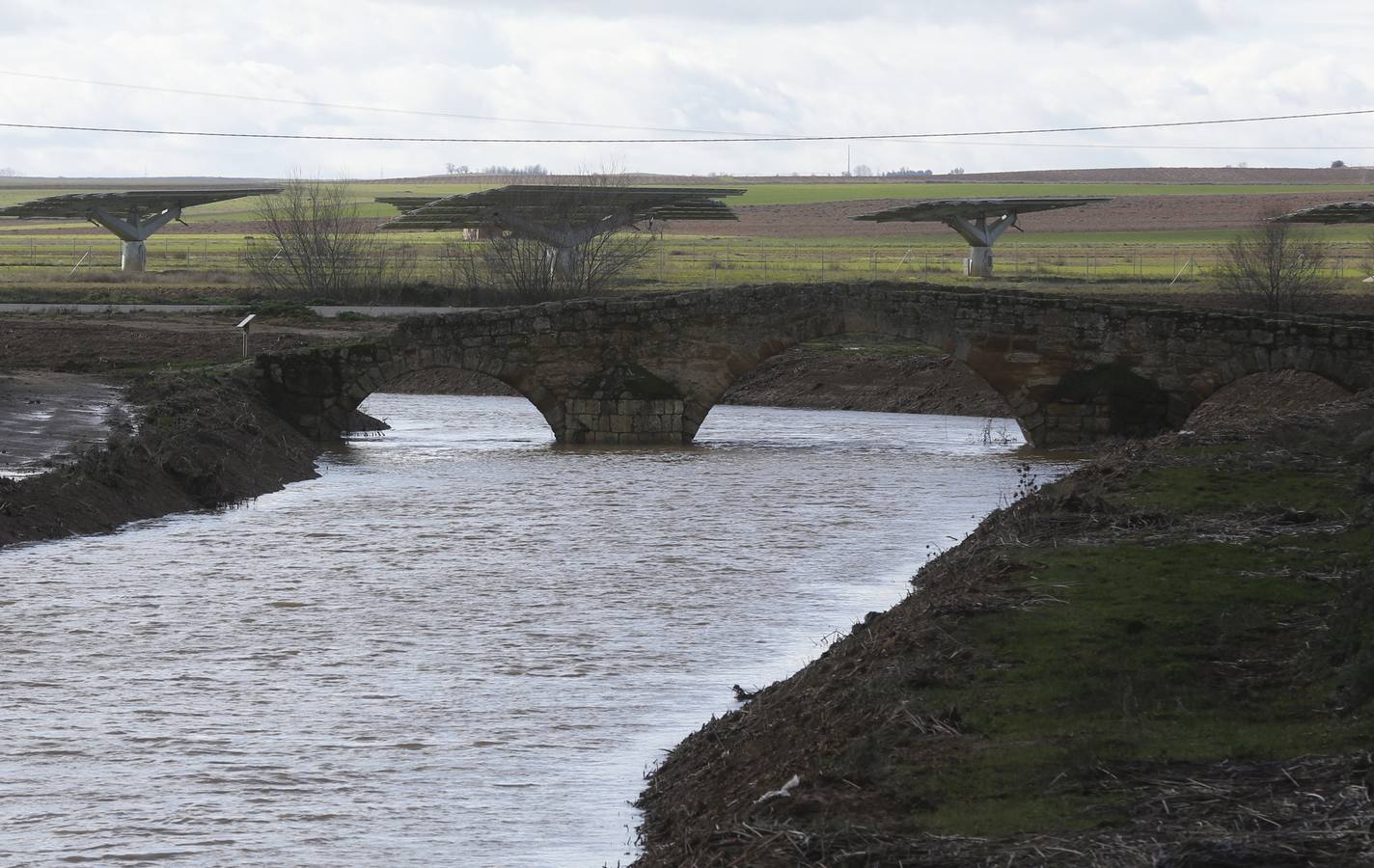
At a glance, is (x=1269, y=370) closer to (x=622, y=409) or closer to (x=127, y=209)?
(x=622, y=409)

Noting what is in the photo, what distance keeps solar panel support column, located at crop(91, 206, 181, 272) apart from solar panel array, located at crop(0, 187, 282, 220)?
32 centimetres

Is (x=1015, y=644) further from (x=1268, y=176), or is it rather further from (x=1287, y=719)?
(x=1268, y=176)

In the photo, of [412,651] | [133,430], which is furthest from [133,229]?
[412,651]

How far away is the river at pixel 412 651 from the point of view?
9578mm

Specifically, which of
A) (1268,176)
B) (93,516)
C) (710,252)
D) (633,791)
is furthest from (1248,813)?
(1268,176)

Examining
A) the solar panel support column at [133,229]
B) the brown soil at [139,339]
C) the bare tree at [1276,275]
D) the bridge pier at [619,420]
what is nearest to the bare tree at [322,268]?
the brown soil at [139,339]

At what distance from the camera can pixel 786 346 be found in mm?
33344

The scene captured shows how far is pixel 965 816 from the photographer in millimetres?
7457

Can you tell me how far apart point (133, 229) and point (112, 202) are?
7.34ft

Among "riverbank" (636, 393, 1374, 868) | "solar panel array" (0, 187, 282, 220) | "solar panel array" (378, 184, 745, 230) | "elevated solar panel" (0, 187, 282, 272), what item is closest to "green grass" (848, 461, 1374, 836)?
"riverbank" (636, 393, 1374, 868)

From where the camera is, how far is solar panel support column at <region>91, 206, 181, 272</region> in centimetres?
6284

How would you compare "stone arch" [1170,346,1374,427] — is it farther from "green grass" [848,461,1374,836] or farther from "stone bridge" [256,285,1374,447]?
"green grass" [848,461,1374,836]

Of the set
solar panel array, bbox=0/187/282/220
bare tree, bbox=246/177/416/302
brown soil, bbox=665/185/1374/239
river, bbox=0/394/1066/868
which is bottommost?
river, bbox=0/394/1066/868

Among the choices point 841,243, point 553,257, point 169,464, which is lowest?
point 169,464
